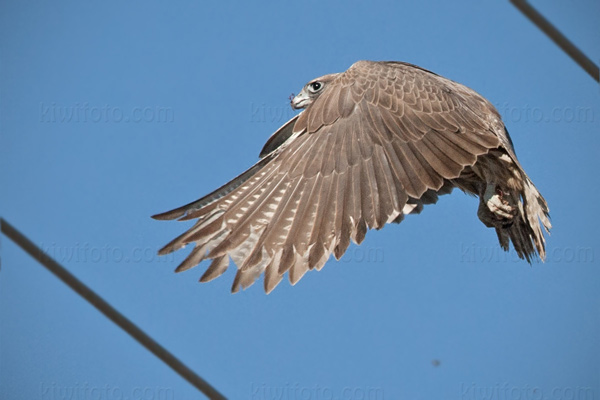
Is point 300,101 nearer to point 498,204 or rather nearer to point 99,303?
point 498,204

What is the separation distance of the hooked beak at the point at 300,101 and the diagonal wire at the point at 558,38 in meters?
4.62

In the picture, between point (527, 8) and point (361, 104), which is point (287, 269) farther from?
point (527, 8)

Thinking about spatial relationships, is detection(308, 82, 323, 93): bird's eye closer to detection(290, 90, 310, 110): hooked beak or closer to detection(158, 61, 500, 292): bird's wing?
detection(290, 90, 310, 110): hooked beak

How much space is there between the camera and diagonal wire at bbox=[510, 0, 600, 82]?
3.76 meters

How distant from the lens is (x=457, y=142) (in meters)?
6.16

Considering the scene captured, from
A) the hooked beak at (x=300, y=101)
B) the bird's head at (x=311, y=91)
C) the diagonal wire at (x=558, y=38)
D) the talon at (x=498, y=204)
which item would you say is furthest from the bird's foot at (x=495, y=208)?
the diagonal wire at (x=558, y=38)

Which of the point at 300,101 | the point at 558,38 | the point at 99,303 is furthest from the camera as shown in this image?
the point at 300,101

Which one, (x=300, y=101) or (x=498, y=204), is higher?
(x=300, y=101)

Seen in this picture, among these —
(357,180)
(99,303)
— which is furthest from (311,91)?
(99,303)

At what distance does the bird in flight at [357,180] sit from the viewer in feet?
18.4

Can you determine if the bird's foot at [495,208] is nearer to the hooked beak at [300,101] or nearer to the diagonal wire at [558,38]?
the hooked beak at [300,101]

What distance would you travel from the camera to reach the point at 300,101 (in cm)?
838

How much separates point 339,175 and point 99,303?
330 centimetres

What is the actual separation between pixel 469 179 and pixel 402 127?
1065 millimetres
